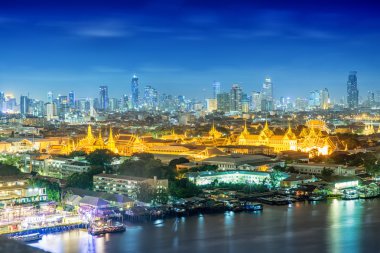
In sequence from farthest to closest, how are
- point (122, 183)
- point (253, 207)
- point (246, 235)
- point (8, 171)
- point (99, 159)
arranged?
point (99, 159), point (8, 171), point (122, 183), point (253, 207), point (246, 235)

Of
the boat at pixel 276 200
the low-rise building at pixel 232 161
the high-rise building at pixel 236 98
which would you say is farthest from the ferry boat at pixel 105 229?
the high-rise building at pixel 236 98

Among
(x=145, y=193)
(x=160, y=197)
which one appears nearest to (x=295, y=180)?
(x=160, y=197)

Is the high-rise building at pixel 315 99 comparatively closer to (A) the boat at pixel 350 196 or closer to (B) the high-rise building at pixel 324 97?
(B) the high-rise building at pixel 324 97

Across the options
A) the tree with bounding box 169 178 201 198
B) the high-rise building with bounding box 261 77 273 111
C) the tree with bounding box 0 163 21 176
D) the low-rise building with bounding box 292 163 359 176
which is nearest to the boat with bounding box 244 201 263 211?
the tree with bounding box 169 178 201 198

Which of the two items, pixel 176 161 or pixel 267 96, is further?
pixel 267 96

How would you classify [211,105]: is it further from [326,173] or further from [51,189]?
[51,189]

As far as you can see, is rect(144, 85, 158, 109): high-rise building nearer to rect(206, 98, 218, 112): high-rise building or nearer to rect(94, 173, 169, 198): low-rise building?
rect(206, 98, 218, 112): high-rise building

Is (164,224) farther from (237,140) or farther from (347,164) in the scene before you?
(237,140)
